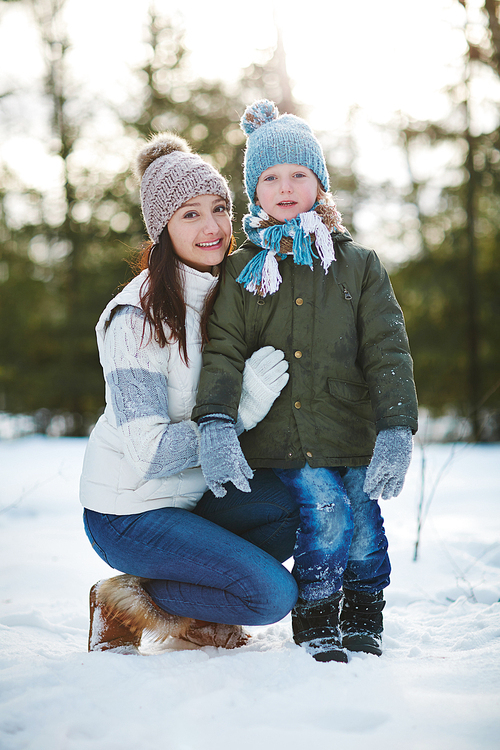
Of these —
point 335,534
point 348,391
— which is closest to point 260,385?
point 348,391

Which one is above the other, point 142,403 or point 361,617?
point 142,403

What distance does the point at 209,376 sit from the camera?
1996 millimetres

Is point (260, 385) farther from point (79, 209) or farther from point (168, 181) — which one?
point (79, 209)

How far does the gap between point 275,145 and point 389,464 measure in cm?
123

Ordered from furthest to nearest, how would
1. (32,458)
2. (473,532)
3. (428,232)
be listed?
(428,232)
(32,458)
(473,532)

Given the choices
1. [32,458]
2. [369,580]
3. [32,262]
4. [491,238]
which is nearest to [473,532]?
[369,580]

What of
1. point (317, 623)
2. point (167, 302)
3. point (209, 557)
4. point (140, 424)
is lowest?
point (317, 623)

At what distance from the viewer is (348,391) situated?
210 cm

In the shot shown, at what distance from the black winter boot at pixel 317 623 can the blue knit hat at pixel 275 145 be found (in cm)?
152

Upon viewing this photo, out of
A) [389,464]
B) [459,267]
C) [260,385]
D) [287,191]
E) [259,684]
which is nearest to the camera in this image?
[259,684]

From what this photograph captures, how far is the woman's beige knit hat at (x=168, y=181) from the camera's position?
7.22ft

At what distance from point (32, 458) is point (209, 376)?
14.3ft

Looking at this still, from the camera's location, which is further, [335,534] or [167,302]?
[167,302]

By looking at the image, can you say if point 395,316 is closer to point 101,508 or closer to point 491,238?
point 101,508
